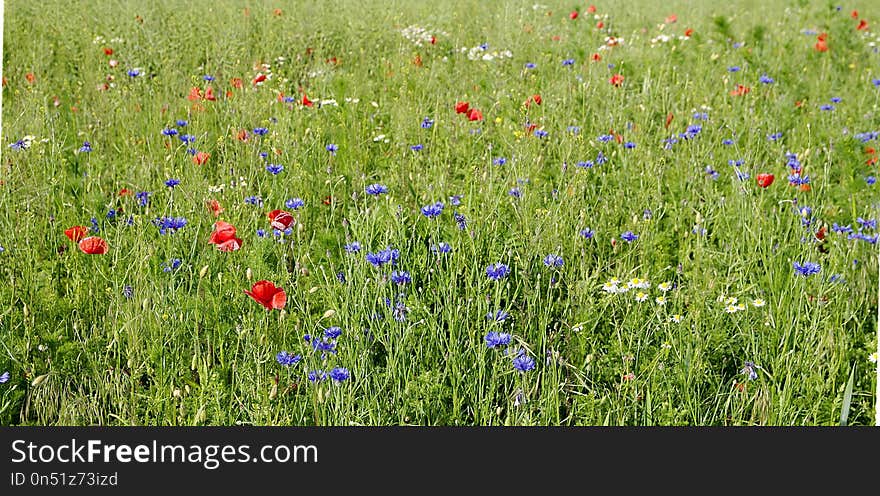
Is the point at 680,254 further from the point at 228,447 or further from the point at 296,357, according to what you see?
the point at 228,447

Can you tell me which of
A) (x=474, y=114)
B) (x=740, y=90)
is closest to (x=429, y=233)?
(x=474, y=114)

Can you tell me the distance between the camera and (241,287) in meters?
2.15

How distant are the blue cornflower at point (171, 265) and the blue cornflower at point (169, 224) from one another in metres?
0.08

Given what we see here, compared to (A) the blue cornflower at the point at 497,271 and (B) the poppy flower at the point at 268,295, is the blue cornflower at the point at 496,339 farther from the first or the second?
(B) the poppy flower at the point at 268,295

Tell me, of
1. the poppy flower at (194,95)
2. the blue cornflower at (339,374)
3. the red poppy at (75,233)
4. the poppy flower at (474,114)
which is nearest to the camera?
the blue cornflower at (339,374)

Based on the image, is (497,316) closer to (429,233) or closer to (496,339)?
(496,339)

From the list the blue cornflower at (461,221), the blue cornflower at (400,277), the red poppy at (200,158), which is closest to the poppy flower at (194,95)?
the red poppy at (200,158)

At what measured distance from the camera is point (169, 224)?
7.15 ft

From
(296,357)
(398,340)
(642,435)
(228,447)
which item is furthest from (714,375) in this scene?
(228,447)

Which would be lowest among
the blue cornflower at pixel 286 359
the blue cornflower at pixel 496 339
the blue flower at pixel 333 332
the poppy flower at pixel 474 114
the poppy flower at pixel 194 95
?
the blue cornflower at pixel 286 359

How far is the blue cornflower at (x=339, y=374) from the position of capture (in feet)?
5.74

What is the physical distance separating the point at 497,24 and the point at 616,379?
2.66 m

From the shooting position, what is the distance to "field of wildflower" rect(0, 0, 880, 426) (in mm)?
1899

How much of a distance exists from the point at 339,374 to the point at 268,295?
25 centimetres
